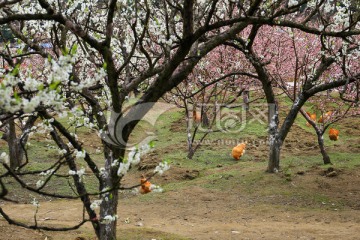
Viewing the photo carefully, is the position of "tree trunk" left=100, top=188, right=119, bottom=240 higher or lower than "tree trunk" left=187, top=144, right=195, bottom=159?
lower

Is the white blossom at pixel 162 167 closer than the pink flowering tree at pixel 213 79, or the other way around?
the white blossom at pixel 162 167

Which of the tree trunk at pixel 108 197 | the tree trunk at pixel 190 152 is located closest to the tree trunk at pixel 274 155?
the tree trunk at pixel 190 152

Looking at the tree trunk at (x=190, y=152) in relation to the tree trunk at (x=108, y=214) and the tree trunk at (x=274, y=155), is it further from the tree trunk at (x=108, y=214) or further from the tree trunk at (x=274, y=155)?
the tree trunk at (x=108, y=214)

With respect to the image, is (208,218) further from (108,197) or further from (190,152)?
(190,152)

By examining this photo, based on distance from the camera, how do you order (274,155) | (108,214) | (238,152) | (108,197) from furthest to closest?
(238,152) < (274,155) < (108,214) < (108,197)

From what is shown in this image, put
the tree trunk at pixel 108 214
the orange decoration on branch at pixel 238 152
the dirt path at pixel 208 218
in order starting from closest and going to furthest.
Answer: the tree trunk at pixel 108 214
the dirt path at pixel 208 218
the orange decoration on branch at pixel 238 152

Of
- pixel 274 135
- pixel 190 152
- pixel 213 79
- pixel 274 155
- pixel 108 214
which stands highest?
pixel 213 79

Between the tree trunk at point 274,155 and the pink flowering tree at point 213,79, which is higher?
the pink flowering tree at point 213,79

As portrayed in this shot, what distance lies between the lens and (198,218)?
10.1 m

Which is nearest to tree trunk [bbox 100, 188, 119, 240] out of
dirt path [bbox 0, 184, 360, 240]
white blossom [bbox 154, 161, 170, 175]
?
dirt path [bbox 0, 184, 360, 240]

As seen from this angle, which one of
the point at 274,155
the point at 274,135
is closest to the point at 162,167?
the point at 274,135

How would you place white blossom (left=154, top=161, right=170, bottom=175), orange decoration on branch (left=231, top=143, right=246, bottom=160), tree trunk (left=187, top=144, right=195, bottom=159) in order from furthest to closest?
tree trunk (left=187, top=144, right=195, bottom=159) → orange decoration on branch (left=231, top=143, right=246, bottom=160) → white blossom (left=154, top=161, right=170, bottom=175)

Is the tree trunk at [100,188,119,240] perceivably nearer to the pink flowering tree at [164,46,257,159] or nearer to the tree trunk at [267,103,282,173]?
the tree trunk at [267,103,282,173]

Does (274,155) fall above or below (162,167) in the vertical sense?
below
